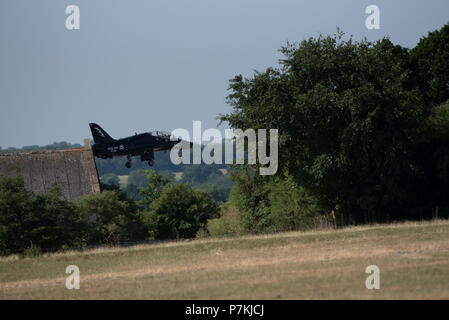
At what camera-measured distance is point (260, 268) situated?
22.8 meters

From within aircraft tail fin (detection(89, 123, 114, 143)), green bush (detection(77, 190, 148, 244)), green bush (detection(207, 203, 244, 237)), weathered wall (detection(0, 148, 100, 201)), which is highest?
aircraft tail fin (detection(89, 123, 114, 143))

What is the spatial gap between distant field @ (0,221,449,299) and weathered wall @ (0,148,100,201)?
15485 millimetres

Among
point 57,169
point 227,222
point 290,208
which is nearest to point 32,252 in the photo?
point 57,169

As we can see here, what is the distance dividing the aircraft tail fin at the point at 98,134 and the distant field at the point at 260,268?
19855 mm

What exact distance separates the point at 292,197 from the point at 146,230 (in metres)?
12.1

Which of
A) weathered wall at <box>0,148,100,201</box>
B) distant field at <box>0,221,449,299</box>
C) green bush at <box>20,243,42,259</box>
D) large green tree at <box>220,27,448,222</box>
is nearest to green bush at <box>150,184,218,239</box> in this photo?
weathered wall at <box>0,148,100,201</box>

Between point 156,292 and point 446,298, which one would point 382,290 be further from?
point 156,292

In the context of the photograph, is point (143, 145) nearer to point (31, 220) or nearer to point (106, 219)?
point (106, 219)

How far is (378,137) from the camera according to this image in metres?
37.8

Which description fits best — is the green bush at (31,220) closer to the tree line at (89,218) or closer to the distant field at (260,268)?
the tree line at (89,218)

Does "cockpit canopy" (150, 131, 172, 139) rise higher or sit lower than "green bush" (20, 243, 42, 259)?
higher

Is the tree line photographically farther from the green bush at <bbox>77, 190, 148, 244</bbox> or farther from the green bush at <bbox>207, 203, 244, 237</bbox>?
the green bush at <bbox>207, 203, 244, 237</bbox>

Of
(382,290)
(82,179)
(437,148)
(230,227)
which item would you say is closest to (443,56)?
(437,148)

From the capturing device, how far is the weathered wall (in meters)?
48.1
